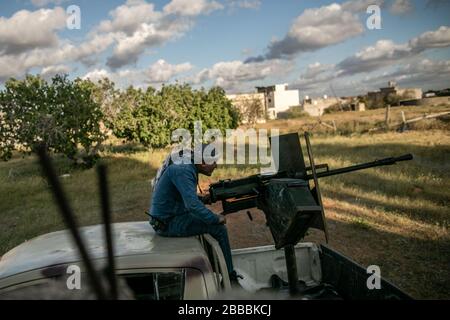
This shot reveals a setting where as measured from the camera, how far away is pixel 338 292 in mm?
3459

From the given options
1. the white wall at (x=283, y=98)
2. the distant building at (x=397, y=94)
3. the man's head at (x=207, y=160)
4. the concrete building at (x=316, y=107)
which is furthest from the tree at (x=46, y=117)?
the white wall at (x=283, y=98)

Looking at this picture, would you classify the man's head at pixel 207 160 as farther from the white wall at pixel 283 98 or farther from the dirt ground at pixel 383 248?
the white wall at pixel 283 98

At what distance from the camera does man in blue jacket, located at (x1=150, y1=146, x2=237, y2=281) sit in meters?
3.54

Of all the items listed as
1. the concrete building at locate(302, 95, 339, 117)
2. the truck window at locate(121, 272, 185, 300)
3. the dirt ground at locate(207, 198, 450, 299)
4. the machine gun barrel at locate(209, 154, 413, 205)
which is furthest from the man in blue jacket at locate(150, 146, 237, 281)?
the concrete building at locate(302, 95, 339, 117)

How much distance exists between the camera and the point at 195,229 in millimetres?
3625

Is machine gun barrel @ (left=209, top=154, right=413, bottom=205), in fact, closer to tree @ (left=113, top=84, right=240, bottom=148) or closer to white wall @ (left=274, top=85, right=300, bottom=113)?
tree @ (left=113, top=84, right=240, bottom=148)

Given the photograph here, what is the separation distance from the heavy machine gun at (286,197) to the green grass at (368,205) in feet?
4.74

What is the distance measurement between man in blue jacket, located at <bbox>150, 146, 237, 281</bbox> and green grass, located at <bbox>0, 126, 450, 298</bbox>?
1327 millimetres

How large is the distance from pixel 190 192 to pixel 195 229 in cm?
35

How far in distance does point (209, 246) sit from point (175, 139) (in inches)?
842

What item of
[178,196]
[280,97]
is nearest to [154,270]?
[178,196]

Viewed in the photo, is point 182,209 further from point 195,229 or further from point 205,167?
point 205,167

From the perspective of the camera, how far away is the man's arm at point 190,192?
356cm
